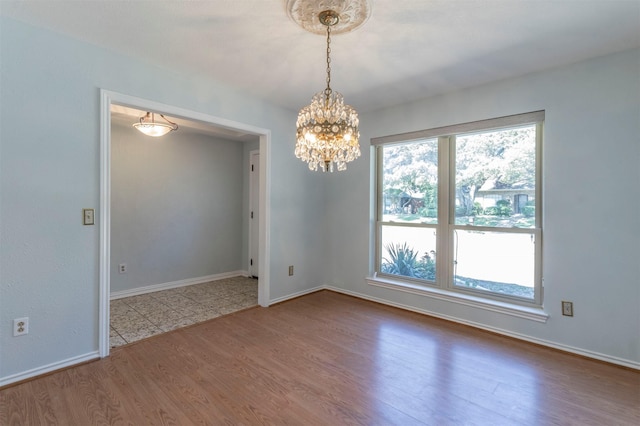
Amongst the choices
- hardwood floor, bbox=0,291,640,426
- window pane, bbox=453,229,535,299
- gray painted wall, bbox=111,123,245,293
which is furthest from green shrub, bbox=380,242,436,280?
gray painted wall, bbox=111,123,245,293

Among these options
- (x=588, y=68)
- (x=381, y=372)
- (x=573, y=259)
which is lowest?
(x=381, y=372)

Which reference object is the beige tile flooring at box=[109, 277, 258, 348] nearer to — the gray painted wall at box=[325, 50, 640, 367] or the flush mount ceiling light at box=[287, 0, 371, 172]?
the flush mount ceiling light at box=[287, 0, 371, 172]

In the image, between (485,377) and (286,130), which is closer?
(485,377)

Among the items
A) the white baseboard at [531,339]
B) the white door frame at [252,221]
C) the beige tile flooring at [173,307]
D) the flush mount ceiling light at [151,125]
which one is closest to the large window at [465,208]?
the white baseboard at [531,339]

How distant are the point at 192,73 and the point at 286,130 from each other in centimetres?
128

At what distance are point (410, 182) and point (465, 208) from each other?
70cm

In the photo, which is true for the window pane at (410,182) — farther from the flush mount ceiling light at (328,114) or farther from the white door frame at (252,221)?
the white door frame at (252,221)

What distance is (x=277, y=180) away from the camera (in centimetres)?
371

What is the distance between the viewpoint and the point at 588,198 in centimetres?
245

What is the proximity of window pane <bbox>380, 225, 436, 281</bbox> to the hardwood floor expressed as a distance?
0.80 m

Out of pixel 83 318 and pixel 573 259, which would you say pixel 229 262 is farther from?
pixel 573 259

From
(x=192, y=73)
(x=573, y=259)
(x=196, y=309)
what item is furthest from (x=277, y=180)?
(x=573, y=259)

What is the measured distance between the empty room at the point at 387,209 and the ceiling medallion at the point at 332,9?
0.05 feet

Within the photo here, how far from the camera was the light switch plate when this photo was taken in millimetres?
2275
